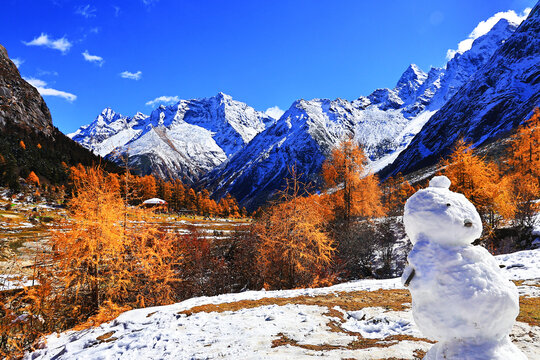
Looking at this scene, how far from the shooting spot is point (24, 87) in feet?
401

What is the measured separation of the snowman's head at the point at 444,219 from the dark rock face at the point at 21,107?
13275cm

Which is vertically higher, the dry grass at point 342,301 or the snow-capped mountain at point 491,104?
the snow-capped mountain at point 491,104

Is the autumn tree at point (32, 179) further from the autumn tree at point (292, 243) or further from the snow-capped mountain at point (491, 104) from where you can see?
the snow-capped mountain at point (491, 104)

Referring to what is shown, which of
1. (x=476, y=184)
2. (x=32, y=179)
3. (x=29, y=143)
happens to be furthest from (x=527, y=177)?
(x=29, y=143)

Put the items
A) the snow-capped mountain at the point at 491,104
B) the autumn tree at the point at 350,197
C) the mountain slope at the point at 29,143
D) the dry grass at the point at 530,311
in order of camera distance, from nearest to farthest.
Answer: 1. the dry grass at the point at 530,311
2. the autumn tree at the point at 350,197
3. the mountain slope at the point at 29,143
4. the snow-capped mountain at the point at 491,104

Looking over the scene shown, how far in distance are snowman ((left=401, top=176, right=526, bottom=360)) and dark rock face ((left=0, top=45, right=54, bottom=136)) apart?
132886 millimetres

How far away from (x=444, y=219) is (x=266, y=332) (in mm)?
5807

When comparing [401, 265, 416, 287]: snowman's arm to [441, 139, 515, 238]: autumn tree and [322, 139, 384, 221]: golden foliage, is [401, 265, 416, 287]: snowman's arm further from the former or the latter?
[322, 139, 384, 221]: golden foliage

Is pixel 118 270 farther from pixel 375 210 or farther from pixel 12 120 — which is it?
pixel 12 120

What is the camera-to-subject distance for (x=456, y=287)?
2916mm

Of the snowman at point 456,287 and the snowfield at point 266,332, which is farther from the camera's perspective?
the snowfield at point 266,332

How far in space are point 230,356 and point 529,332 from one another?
22.4 ft

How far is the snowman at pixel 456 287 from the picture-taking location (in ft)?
9.39

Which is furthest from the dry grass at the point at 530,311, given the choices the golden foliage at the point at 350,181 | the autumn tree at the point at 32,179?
the autumn tree at the point at 32,179
